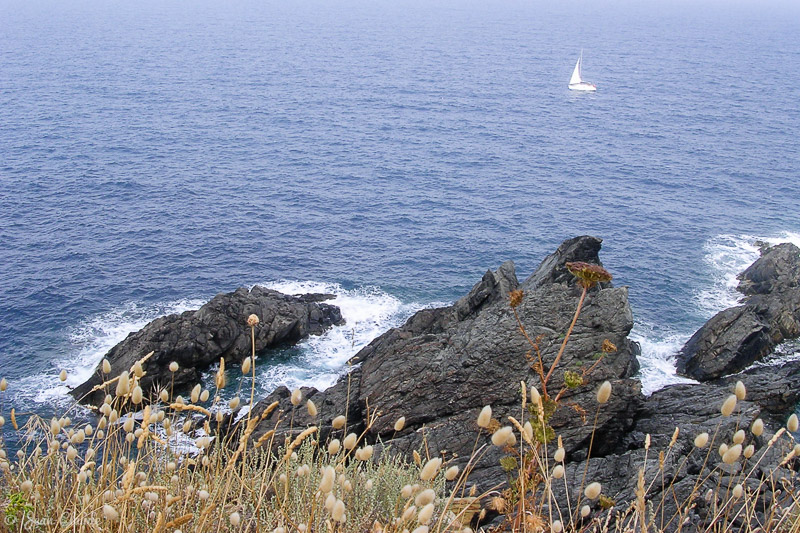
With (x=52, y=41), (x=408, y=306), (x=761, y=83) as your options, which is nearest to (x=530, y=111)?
(x=761, y=83)

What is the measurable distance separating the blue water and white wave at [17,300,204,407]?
21 cm

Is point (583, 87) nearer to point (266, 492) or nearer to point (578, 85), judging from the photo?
point (578, 85)

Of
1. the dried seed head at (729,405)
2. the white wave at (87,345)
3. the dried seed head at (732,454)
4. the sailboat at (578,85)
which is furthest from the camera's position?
the sailboat at (578,85)

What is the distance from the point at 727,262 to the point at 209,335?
153 ft

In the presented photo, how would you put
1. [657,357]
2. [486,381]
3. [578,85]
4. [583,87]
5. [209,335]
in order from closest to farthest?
[486,381], [209,335], [657,357], [583,87], [578,85]

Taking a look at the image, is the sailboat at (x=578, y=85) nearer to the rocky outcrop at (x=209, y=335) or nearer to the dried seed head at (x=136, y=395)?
the rocky outcrop at (x=209, y=335)

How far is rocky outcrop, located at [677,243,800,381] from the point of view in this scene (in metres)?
47.3

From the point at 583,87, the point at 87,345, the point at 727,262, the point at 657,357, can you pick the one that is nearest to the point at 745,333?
the point at 657,357

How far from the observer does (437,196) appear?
80.6 metres

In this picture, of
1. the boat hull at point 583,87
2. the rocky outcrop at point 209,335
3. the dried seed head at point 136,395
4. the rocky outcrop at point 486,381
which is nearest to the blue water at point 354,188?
the rocky outcrop at point 209,335

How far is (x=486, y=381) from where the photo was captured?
34062 mm

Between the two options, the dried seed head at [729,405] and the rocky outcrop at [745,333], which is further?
the rocky outcrop at [745,333]

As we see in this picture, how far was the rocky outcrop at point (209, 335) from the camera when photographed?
45.2m

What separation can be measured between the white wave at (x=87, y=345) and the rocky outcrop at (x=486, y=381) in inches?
574
